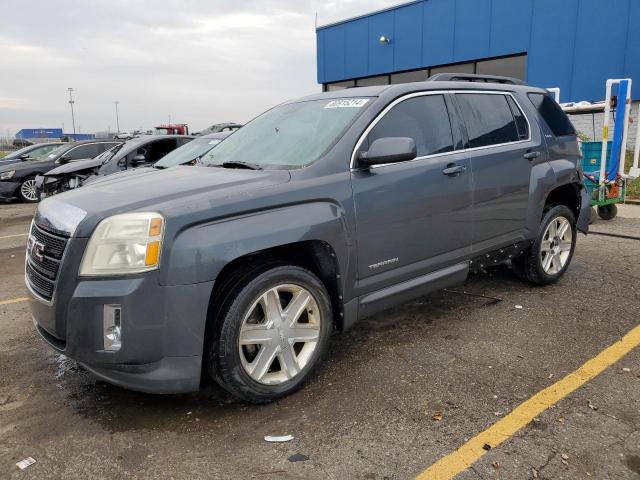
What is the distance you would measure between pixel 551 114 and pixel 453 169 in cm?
179

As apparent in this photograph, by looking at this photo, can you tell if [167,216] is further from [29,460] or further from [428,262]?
[428,262]

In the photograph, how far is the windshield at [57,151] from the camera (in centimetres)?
1446

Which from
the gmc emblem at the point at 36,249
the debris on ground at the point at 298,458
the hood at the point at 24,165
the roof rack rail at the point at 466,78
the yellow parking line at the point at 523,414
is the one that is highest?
the roof rack rail at the point at 466,78

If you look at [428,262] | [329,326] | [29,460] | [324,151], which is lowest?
[29,460]

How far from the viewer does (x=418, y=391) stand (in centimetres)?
308

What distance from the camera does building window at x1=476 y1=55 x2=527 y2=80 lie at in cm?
1717

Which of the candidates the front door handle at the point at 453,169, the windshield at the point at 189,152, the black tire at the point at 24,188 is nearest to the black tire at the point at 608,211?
the front door handle at the point at 453,169

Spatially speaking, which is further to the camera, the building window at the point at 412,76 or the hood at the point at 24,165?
the building window at the point at 412,76

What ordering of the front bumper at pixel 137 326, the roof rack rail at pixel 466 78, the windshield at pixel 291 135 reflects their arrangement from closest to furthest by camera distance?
1. the front bumper at pixel 137 326
2. the windshield at pixel 291 135
3. the roof rack rail at pixel 466 78

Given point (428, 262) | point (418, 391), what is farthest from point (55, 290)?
point (428, 262)

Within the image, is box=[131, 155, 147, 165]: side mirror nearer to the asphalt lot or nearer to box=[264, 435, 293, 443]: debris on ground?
the asphalt lot

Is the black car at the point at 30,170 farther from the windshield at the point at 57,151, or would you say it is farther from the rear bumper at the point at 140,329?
the rear bumper at the point at 140,329

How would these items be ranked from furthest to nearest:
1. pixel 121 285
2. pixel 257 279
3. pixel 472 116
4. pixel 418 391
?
1. pixel 472 116
2. pixel 418 391
3. pixel 257 279
4. pixel 121 285

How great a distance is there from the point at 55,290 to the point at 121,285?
1.40 ft
